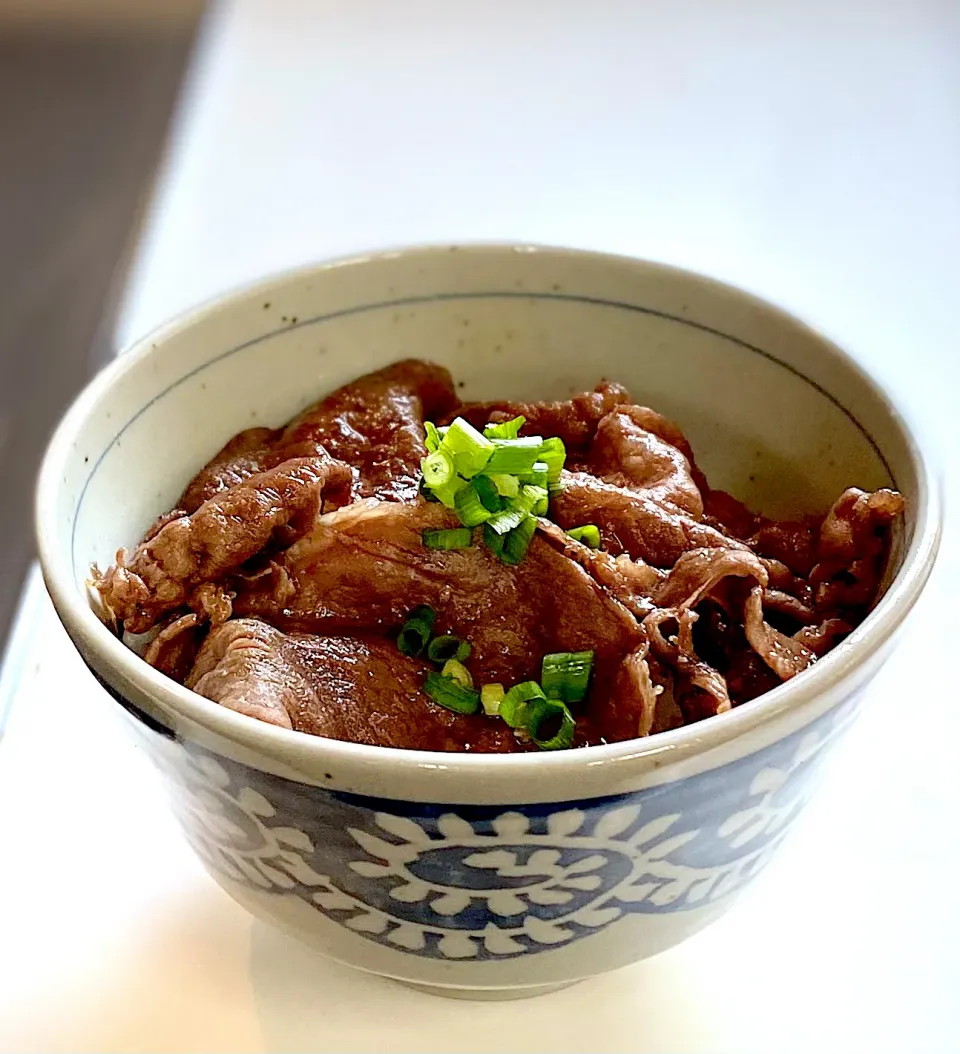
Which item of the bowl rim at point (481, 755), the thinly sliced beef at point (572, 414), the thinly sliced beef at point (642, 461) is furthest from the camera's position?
the thinly sliced beef at point (572, 414)

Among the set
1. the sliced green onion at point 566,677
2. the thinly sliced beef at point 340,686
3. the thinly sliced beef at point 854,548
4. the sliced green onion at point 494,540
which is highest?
the thinly sliced beef at point 854,548

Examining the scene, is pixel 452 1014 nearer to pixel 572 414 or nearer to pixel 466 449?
pixel 466 449

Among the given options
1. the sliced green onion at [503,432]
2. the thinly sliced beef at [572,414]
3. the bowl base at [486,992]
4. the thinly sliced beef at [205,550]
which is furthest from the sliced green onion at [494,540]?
the bowl base at [486,992]

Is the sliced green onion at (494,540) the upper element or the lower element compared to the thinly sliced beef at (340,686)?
upper

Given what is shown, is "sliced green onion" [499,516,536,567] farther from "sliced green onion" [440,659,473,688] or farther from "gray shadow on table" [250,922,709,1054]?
"gray shadow on table" [250,922,709,1054]

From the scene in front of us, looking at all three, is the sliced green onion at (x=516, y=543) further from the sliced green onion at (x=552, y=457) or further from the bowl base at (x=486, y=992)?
the bowl base at (x=486, y=992)

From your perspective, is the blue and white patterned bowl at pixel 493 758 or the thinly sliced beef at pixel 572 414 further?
the thinly sliced beef at pixel 572 414

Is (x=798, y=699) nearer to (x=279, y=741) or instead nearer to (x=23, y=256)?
(x=279, y=741)
